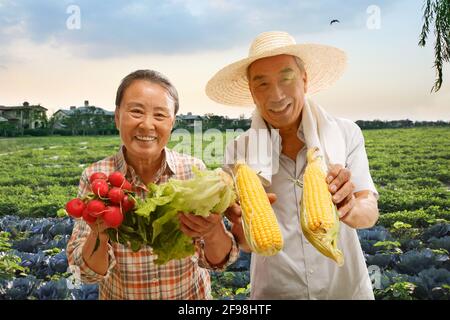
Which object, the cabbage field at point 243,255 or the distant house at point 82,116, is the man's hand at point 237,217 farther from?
the cabbage field at point 243,255

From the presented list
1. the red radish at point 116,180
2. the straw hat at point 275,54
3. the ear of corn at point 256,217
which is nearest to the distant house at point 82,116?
the straw hat at point 275,54

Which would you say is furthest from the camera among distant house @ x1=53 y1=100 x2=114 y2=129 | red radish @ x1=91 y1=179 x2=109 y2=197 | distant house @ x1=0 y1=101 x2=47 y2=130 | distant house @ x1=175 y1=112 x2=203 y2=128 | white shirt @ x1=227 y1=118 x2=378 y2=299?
distant house @ x1=0 y1=101 x2=47 y2=130

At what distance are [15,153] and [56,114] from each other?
1.08 m

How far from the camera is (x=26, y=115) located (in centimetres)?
372

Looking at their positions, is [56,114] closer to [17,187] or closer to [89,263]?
[17,187]

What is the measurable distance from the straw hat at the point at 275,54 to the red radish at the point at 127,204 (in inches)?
28.0

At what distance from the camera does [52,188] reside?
15.2 ft

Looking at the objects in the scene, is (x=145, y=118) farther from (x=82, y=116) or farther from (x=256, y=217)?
(x=82, y=116)

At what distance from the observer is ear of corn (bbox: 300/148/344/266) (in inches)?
51.8

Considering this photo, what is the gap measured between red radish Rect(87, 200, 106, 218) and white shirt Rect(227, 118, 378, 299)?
624mm

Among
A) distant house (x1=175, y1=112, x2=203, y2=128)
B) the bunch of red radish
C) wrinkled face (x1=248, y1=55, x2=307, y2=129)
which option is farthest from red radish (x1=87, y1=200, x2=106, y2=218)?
distant house (x1=175, y1=112, x2=203, y2=128)

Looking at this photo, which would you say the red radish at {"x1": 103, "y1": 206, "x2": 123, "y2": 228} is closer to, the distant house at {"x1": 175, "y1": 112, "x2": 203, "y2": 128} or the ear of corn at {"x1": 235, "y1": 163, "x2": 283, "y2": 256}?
the ear of corn at {"x1": 235, "y1": 163, "x2": 283, "y2": 256}

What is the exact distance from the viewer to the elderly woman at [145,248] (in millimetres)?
1717
